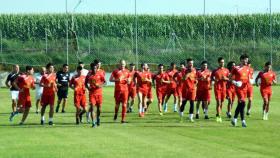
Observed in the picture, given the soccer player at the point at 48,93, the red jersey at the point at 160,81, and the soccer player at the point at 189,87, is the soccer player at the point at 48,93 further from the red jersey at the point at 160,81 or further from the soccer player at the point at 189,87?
the red jersey at the point at 160,81

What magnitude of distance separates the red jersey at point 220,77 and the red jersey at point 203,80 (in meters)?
0.50

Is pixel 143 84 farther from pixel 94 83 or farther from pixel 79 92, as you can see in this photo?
pixel 94 83

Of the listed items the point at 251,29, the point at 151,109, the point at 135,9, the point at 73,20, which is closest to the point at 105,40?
the point at 73,20

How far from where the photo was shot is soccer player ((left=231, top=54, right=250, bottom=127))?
961 inches

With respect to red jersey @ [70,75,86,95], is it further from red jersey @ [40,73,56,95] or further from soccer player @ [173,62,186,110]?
soccer player @ [173,62,186,110]

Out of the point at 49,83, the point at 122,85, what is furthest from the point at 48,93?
the point at 122,85

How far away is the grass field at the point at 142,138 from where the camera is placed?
1783 centimetres

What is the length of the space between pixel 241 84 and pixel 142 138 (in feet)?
15.7

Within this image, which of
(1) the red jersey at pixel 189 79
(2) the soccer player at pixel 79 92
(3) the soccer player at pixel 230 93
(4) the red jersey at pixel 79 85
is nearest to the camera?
(2) the soccer player at pixel 79 92

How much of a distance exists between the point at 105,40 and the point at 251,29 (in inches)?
602

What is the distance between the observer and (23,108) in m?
26.5

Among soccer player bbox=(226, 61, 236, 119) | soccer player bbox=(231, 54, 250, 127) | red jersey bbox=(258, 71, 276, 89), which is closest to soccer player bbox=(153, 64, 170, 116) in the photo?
soccer player bbox=(226, 61, 236, 119)

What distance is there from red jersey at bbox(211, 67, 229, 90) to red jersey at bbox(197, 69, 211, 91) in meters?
0.50

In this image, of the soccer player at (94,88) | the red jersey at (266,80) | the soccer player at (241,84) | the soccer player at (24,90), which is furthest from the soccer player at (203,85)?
the soccer player at (24,90)
